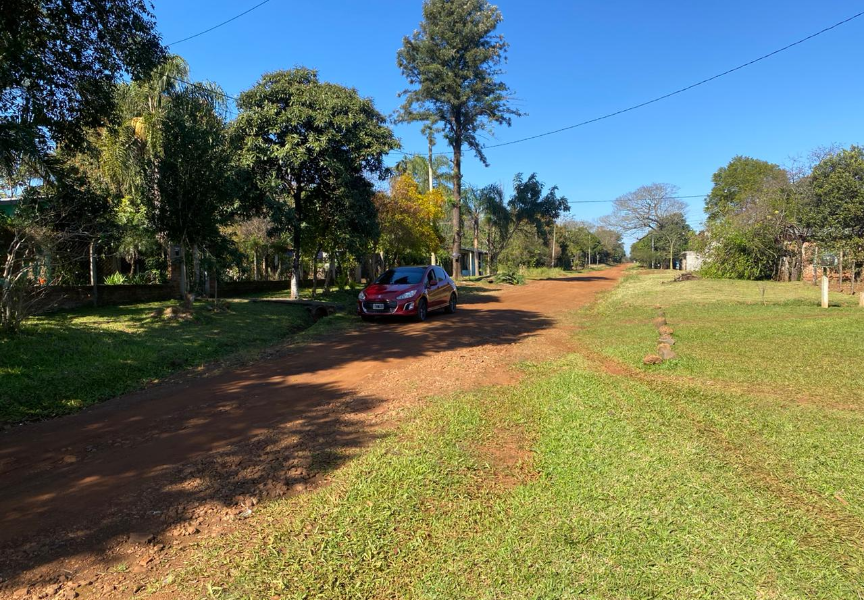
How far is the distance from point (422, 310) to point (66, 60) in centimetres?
881

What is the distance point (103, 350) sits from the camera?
300 inches

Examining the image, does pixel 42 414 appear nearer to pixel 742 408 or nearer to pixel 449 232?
pixel 742 408

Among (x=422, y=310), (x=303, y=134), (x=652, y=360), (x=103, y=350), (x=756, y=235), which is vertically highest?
(x=303, y=134)

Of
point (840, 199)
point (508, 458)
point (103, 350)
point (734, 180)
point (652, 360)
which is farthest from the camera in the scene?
point (734, 180)

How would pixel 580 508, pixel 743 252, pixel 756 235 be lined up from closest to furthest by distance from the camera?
pixel 580 508
pixel 756 235
pixel 743 252

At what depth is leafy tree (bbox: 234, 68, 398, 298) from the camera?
14258 millimetres

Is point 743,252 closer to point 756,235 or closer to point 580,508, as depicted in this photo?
point 756,235

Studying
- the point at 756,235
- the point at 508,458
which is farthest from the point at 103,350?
the point at 756,235

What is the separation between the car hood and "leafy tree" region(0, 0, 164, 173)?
6.69 m

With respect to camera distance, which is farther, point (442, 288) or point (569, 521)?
point (442, 288)

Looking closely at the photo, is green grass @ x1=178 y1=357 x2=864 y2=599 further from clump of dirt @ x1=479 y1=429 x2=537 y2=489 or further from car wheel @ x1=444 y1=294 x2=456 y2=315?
Answer: car wheel @ x1=444 y1=294 x2=456 y2=315

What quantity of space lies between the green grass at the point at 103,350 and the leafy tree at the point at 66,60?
9.35ft

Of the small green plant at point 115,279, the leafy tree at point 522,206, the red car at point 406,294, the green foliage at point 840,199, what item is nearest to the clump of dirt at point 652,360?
the red car at point 406,294

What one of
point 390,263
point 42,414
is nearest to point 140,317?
point 42,414
